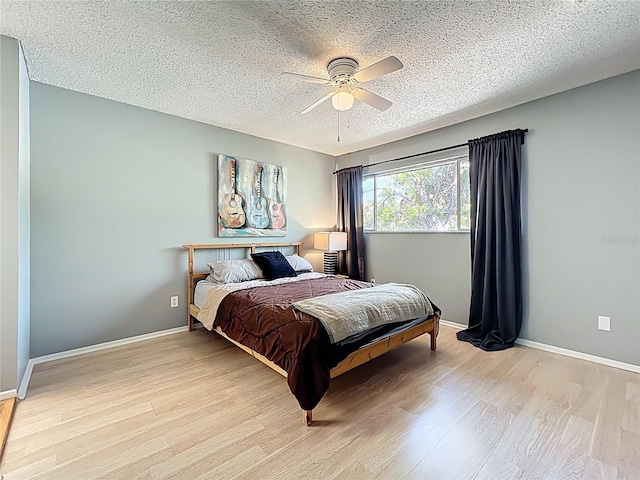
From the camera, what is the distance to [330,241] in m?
4.38

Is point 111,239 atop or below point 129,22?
below

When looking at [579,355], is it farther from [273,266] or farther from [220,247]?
[220,247]

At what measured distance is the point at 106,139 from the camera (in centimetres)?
301

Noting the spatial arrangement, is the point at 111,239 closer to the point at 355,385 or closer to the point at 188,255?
the point at 188,255

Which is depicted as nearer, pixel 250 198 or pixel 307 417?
pixel 307 417

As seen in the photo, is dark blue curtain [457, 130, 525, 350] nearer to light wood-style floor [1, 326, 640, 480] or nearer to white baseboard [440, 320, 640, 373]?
white baseboard [440, 320, 640, 373]

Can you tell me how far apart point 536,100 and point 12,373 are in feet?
16.6

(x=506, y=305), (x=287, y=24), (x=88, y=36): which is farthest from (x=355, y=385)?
(x=88, y=36)

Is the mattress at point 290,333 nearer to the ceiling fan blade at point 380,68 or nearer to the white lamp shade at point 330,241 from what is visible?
the white lamp shade at point 330,241

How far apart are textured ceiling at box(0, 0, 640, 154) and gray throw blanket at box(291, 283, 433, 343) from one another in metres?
1.90

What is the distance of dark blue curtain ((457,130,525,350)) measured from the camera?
3.07 meters

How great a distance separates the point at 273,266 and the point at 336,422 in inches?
81.7

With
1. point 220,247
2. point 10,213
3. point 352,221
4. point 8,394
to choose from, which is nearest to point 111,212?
point 10,213

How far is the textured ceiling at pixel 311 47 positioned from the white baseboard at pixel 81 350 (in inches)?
98.7
